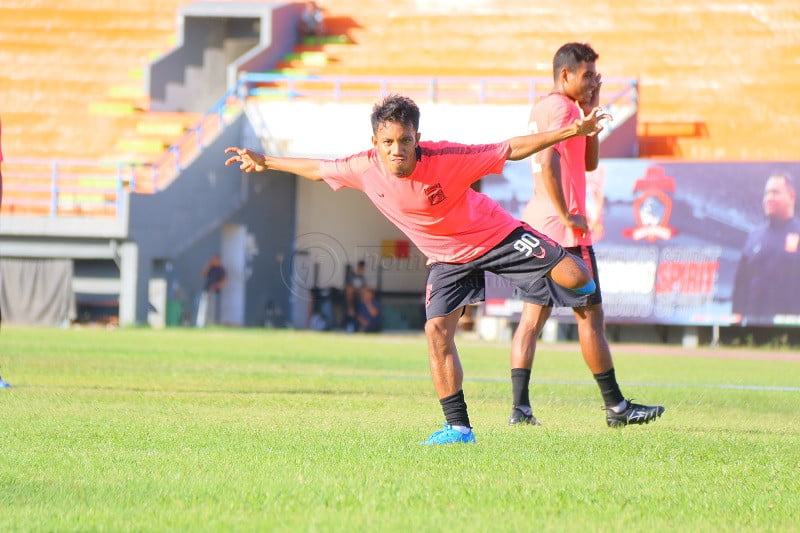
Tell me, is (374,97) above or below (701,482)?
above

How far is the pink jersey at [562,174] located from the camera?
8523 mm

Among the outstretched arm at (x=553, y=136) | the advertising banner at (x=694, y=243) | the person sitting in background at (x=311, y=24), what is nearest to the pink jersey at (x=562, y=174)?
the outstretched arm at (x=553, y=136)

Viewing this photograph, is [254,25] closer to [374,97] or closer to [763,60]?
[374,97]

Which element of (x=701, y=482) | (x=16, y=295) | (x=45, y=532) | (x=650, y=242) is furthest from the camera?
(x=16, y=295)

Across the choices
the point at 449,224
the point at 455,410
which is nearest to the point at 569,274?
the point at 449,224

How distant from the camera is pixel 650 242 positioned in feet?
80.6

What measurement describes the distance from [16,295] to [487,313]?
9560 millimetres

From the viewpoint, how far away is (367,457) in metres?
6.38

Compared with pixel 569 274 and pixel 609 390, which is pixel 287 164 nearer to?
pixel 569 274

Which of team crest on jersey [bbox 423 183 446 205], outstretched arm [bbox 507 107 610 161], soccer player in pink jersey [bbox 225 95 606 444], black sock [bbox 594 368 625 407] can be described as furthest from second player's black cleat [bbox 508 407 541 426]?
outstretched arm [bbox 507 107 610 161]

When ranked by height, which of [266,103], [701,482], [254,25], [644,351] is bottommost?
[644,351]

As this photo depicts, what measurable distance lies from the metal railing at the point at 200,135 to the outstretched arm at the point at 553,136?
800 inches

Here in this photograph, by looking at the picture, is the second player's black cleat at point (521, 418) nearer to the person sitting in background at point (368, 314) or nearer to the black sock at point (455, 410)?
the black sock at point (455, 410)

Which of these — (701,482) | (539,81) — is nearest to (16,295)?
(539,81)
